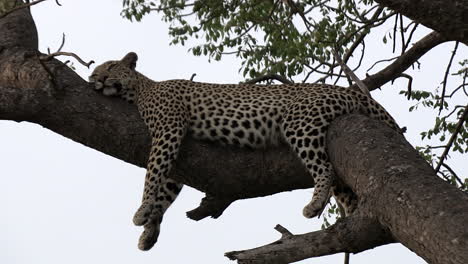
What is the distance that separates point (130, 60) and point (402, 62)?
2948 mm

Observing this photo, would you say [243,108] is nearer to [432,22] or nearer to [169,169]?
[169,169]

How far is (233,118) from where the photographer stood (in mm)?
8438

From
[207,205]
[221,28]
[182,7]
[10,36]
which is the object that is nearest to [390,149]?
[207,205]

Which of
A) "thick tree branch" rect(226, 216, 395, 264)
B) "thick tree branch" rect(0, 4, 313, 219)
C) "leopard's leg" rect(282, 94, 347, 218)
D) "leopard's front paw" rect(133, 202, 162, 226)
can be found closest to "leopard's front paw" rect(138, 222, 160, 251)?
"leopard's front paw" rect(133, 202, 162, 226)

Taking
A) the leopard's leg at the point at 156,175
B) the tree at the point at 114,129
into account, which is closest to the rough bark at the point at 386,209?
the tree at the point at 114,129

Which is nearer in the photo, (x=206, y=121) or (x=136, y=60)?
(x=206, y=121)

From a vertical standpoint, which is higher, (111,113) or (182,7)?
(182,7)

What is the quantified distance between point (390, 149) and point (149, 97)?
310 centimetres

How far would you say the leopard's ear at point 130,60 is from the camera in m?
9.61

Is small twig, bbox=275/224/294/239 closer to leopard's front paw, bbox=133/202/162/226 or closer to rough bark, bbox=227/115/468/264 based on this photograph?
rough bark, bbox=227/115/468/264

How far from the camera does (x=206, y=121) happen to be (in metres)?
8.35

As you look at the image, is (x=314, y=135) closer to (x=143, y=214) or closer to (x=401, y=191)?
(x=143, y=214)

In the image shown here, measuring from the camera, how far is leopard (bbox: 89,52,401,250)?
748 centimetres

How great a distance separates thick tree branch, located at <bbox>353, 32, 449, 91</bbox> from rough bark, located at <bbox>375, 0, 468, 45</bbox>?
307 centimetres
